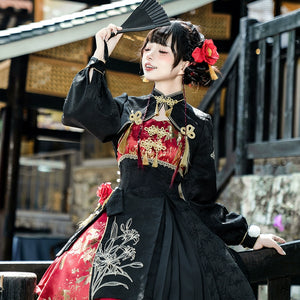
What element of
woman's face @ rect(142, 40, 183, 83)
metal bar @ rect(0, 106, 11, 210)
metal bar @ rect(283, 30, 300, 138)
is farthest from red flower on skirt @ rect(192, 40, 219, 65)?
metal bar @ rect(0, 106, 11, 210)

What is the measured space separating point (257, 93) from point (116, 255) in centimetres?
375

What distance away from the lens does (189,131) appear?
103 inches

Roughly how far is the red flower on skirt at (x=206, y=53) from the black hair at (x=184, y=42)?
31mm

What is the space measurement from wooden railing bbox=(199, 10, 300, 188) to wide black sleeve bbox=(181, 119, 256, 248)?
8.51 feet

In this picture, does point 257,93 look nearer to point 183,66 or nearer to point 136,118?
point 183,66

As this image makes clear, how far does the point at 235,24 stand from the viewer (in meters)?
8.39

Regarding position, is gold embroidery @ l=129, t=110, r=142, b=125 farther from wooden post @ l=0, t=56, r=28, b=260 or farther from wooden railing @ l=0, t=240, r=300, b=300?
wooden post @ l=0, t=56, r=28, b=260

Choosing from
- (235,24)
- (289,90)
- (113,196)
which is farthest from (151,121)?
(235,24)

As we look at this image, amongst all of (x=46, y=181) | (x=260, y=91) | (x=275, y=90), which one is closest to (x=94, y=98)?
(x=275, y=90)

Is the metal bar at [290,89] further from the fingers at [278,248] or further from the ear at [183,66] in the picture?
the ear at [183,66]

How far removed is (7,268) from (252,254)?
3.75 ft

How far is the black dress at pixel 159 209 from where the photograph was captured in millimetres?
2289

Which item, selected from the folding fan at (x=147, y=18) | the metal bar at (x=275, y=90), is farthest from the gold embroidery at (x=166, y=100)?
the metal bar at (x=275, y=90)

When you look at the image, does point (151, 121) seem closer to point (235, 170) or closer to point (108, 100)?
point (108, 100)
